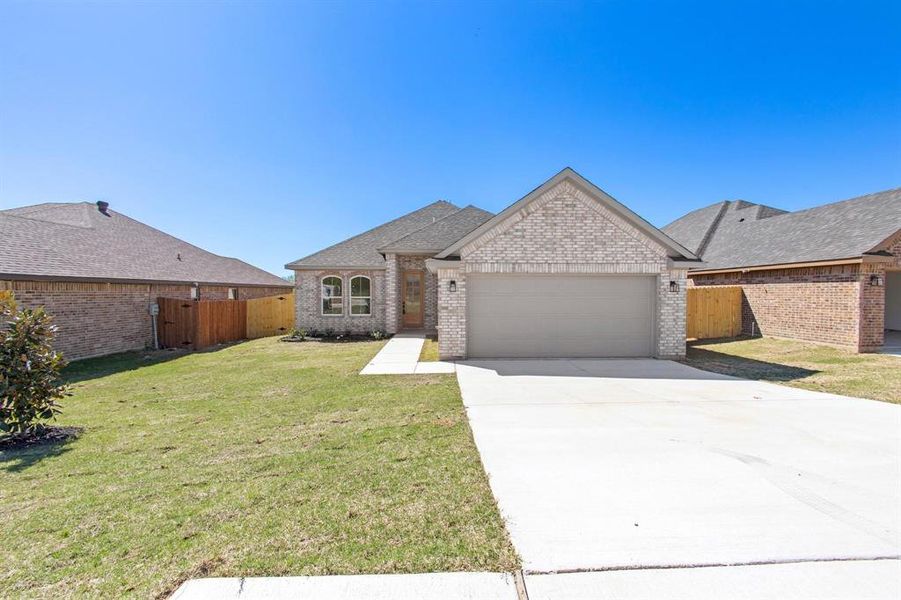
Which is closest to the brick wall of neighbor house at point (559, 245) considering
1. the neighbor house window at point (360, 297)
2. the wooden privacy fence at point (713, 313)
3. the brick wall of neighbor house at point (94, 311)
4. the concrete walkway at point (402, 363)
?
the concrete walkway at point (402, 363)

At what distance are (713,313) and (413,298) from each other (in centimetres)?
1152

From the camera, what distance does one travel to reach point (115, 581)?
2.44 metres

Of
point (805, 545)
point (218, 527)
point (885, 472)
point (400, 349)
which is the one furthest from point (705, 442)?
point (400, 349)

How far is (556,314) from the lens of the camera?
34.0 feet

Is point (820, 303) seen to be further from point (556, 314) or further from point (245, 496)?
point (245, 496)

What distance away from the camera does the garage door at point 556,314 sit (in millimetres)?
10328

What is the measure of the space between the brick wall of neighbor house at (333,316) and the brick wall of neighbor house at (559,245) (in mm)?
6639

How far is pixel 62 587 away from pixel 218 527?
2.77ft

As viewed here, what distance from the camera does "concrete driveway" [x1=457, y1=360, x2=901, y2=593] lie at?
9.12 ft

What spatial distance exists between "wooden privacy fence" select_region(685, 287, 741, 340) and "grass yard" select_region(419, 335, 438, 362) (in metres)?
9.65

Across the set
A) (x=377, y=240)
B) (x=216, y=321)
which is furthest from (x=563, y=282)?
(x=216, y=321)

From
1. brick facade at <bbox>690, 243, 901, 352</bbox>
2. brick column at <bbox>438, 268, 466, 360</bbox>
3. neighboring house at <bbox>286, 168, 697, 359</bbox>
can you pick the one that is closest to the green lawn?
brick column at <bbox>438, 268, 466, 360</bbox>

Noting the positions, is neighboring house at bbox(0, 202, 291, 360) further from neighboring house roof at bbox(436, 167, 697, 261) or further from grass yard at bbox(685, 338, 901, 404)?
grass yard at bbox(685, 338, 901, 404)

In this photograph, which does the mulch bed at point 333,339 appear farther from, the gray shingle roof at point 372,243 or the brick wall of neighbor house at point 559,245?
the brick wall of neighbor house at point 559,245
